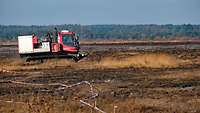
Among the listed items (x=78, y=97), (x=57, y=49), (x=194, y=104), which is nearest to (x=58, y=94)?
(x=78, y=97)

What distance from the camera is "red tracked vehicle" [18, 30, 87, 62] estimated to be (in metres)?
54.7

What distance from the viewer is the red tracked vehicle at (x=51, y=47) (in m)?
54.7

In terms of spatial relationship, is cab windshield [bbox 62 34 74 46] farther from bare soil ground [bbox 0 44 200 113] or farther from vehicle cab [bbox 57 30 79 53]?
bare soil ground [bbox 0 44 200 113]

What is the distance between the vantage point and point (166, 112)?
22469 millimetres

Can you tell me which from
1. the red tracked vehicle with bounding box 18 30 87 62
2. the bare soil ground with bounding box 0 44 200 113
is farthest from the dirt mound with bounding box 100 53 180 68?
the red tracked vehicle with bounding box 18 30 87 62

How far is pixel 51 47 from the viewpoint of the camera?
179 feet

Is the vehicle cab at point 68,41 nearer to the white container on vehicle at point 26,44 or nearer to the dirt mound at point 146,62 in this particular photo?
the white container on vehicle at point 26,44

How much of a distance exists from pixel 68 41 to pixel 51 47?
84.1 inches

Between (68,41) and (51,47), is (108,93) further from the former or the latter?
(68,41)

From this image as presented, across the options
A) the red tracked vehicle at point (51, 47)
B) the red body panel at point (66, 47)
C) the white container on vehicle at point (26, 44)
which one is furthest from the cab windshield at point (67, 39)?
the white container on vehicle at point (26, 44)

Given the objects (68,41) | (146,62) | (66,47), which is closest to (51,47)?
(66,47)

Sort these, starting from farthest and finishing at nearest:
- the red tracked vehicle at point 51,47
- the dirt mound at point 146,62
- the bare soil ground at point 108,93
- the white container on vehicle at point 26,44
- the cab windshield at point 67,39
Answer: the cab windshield at point 67,39, the white container on vehicle at point 26,44, the red tracked vehicle at point 51,47, the dirt mound at point 146,62, the bare soil ground at point 108,93

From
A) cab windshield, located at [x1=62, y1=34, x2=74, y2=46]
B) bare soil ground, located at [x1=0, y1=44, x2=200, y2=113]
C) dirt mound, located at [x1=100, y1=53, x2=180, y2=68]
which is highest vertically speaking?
cab windshield, located at [x1=62, y1=34, x2=74, y2=46]

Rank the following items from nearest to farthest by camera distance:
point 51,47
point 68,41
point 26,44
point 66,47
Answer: point 51,47 → point 26,44 → point 66,47 → point 68,41
